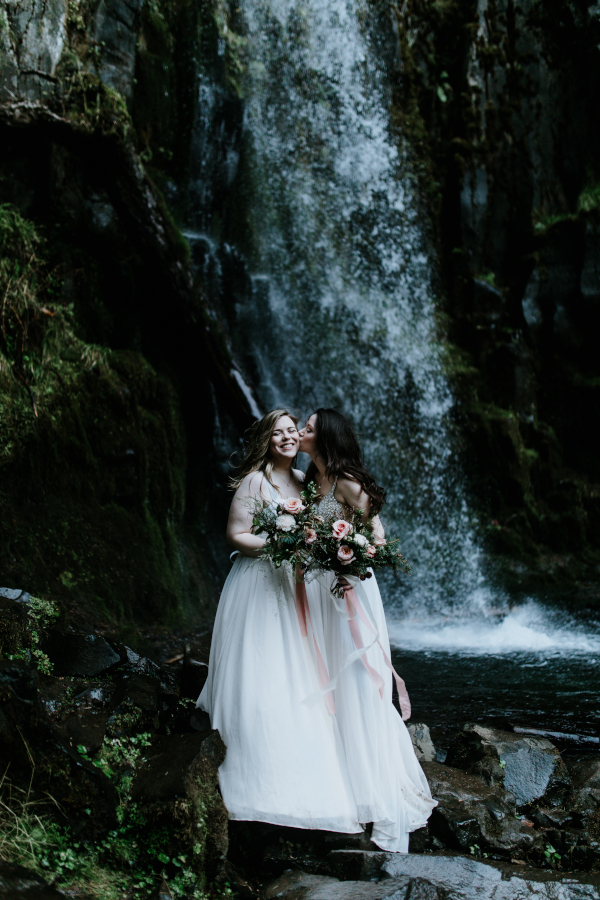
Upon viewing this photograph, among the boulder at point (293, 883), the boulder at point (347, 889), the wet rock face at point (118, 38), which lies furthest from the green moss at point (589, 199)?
the boulder at point (293, 883)

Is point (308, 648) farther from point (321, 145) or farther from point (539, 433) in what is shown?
point (321, 145)

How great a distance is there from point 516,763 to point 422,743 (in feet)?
2.09

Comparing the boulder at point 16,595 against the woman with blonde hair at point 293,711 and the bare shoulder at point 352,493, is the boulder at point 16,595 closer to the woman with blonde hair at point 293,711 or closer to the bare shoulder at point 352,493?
the woman with blonde hair at point 293,711

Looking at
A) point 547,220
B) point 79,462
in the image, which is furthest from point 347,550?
point 547,220

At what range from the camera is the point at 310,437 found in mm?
4266

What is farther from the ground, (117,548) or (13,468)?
(13,468)

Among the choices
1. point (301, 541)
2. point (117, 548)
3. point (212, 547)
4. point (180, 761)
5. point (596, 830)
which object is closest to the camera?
point (180, 761)

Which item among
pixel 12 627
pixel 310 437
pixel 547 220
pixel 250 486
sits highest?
pixel 547 220

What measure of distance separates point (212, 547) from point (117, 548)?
191cm

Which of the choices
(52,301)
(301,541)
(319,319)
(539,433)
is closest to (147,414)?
(52,301)

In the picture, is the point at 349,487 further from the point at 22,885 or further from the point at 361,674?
the point at 22,885

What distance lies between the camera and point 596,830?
3875 mm

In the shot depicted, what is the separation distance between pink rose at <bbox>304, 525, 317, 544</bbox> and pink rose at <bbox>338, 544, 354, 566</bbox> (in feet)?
0.53

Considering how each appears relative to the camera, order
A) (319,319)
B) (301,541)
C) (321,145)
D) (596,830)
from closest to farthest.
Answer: (301,541)
(596,830)
(319,319)
(321,145)
